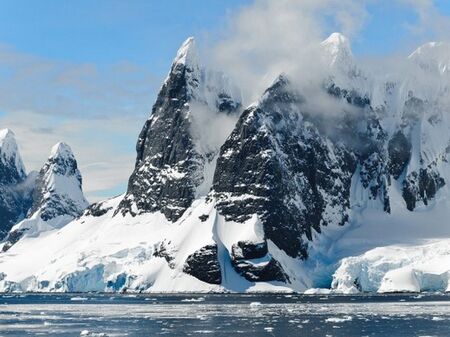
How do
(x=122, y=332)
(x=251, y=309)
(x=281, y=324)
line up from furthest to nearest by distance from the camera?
(x=251, y=309), (x=281, y=324), (x=122, y=332)

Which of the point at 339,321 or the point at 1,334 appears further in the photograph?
the point at 339,321

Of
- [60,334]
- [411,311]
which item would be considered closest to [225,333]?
[60,334]

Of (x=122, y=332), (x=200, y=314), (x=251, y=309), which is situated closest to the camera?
(x=122, y=332)

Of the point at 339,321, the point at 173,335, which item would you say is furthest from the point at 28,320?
the point at 339,321

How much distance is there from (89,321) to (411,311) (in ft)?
216

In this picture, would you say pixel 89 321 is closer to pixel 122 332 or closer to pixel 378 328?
pixel 122 332

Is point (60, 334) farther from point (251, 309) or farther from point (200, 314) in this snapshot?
point (251, 309)

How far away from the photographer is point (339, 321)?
499ft

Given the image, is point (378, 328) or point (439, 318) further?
point (439, 318)

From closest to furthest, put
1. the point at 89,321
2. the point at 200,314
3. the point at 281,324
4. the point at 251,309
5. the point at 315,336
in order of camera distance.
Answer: the point at 315,336 < the point at 281,324 < the point at 89,321 < the point at 200,314 < the point at 251,309

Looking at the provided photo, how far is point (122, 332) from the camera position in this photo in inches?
5384

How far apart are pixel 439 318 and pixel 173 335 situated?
52641 millimetres

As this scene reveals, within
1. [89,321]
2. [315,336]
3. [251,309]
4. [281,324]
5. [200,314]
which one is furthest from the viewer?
[251,309]

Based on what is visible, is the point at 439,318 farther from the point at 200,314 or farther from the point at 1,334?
the point at 1,334
